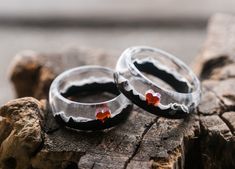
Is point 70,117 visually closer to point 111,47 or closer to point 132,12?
point 111,47

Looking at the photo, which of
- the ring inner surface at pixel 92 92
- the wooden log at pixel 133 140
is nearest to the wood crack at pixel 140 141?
the wooden log at pixel 133 140

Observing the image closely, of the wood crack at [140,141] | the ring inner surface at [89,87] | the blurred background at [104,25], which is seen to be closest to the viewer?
the wood crack at [140,141]

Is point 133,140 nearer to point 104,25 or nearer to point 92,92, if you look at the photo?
point 92,92

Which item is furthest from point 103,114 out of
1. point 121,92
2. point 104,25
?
point 104,25

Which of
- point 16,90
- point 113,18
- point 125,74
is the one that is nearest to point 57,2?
point 113,18

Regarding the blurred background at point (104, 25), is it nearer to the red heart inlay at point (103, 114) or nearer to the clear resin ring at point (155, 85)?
the clear resin ring at point (155, 85)

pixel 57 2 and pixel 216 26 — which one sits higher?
pixel 216 26
